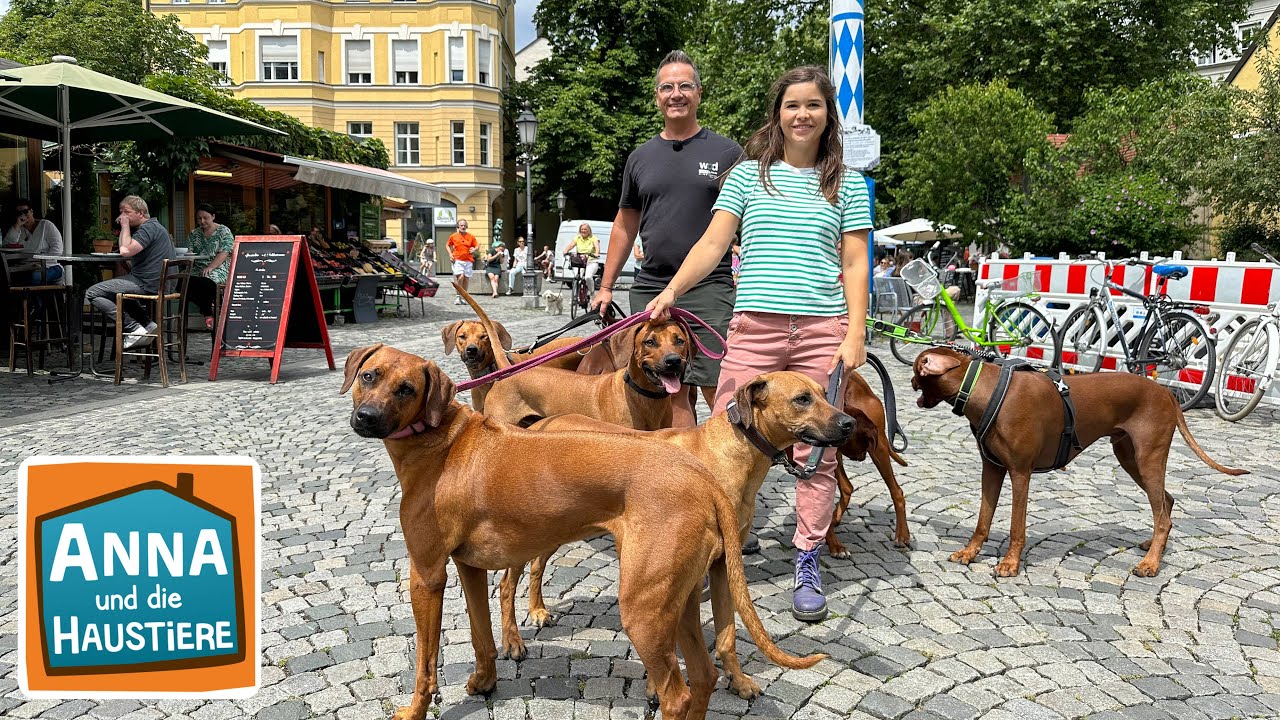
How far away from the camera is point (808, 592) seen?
373 cm

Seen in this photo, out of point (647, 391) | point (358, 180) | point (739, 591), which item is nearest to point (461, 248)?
point (358, 180)

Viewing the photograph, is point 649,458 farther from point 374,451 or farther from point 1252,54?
point 1252,54

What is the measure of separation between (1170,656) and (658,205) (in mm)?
2794

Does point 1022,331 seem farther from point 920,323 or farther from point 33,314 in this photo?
point 33,314

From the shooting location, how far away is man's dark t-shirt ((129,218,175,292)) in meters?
9.72

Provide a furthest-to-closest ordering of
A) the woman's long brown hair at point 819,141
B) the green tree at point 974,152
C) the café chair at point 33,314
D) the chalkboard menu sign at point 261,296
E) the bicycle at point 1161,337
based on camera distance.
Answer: the green tree at point 974,152 → the chalkboard menu sign at point 261,296 → the café chair at point 33,314 → the bicycle at point 1161,337 → the woman's long brown hair at point 819,141

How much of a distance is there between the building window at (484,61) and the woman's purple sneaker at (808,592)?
1798 inches

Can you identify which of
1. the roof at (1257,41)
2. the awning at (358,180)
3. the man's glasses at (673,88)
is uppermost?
the roof at (1257,41)

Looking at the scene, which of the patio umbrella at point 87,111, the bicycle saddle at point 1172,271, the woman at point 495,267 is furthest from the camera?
the woman at point 495,267

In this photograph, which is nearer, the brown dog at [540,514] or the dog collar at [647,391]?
the brown dog at [540,514]

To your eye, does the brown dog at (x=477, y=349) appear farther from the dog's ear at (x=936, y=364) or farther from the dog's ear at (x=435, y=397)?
the dog's ear at (x=435, y=397)

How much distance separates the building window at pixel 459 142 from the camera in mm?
46406
